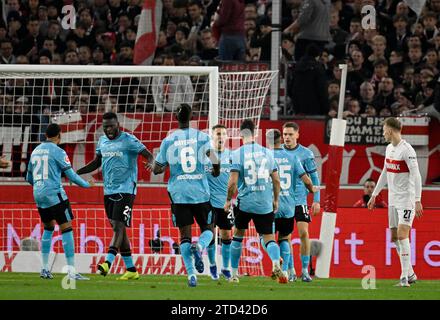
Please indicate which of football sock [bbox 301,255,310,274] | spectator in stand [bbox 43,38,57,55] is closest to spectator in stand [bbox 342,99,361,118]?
football sock [bbox 301,255,310,274]

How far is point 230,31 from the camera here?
2181cm

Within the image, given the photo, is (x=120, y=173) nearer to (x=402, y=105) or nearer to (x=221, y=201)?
(x=221, y=201)

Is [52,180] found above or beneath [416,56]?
beneath

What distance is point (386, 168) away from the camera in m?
15.9

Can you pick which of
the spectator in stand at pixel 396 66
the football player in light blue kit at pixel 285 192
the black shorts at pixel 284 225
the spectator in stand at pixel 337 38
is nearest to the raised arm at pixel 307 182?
the football player in light blue kit at pixel 285 192

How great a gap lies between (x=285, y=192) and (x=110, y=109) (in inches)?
221

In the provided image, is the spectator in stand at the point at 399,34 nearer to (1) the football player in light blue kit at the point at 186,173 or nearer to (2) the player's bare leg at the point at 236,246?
(2) the player's bare leg at the point at 236,246

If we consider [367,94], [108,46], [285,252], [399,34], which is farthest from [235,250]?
[108,46]

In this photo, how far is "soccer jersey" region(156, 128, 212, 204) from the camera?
1452 cm

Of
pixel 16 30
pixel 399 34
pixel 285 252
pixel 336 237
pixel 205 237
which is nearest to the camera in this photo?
pixel 205 237

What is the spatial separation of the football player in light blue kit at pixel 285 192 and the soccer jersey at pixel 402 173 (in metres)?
1.21

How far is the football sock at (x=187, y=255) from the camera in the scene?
14.3 meters

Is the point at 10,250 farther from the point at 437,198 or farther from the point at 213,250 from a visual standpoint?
the point at 437,198

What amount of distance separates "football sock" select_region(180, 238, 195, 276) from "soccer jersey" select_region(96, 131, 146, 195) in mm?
1595
